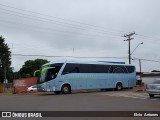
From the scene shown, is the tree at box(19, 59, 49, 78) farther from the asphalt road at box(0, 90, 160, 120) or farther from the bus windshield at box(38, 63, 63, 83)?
the asphalt road at box(0, 90, 160, 120)

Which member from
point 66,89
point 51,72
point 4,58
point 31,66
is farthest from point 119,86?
point 31,66

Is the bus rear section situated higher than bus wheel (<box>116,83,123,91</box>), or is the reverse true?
the bus rear section

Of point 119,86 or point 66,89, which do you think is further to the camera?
point 119,86

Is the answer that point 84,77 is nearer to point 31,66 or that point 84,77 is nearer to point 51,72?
point 51,72

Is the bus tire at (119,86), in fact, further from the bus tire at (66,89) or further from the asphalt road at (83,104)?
the asphalt road at (83,104)

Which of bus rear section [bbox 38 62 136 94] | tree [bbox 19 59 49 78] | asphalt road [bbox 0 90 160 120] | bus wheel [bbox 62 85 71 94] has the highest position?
tree [bbox 19 59 49 78]

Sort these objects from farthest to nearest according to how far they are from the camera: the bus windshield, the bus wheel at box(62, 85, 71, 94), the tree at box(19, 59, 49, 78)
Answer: the tree at box(19, 59, 49, 78)
the bus wheel at box(62, 85, 71, 94)
the bus windshield

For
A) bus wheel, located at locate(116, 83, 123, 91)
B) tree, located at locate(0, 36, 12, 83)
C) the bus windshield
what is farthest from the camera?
tree, located at locate(0, 36, 12, 83)

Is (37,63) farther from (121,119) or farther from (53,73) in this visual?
(121,119)

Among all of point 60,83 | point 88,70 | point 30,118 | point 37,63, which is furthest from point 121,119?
point 37,63

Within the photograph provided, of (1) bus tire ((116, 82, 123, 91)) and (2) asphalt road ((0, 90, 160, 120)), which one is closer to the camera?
(2) asphalt road ((0, 90, 160, 120))

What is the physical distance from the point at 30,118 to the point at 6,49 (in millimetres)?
70383

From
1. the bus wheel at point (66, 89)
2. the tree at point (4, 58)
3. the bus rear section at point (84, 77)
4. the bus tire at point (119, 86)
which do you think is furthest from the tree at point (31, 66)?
the bus wheel at point (66, 89)

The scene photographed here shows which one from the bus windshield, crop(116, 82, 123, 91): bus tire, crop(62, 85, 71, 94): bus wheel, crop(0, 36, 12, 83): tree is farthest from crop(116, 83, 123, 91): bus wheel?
crop(0, 36, 12, 83): tree
